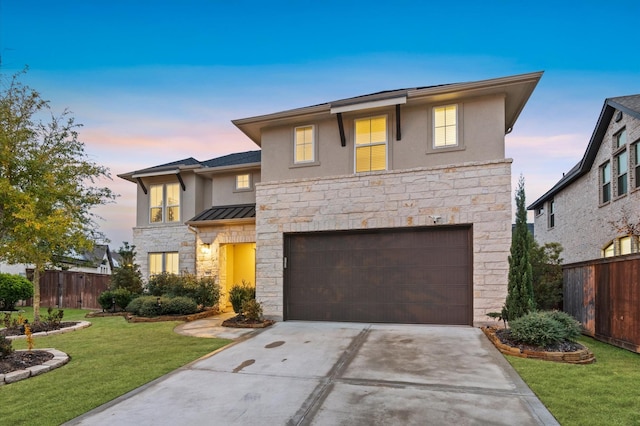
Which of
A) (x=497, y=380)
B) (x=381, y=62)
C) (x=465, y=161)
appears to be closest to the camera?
(x=497, y=380)

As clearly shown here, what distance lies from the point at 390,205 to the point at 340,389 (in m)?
5.51

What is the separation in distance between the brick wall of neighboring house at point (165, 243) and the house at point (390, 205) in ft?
16.8

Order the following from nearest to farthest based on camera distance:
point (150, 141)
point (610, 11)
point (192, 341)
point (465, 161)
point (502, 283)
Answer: point (192, 341) < point (502, 283) < point (465, 161) < point (610, 11) < point (150, 141)

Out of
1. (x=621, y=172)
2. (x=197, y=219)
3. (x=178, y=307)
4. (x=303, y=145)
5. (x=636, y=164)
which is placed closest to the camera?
(x=303, y=145)

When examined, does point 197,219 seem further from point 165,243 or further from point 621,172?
point 621,172

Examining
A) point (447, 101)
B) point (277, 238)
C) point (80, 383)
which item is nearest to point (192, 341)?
point (80, 383)

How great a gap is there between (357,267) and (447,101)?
4.83 meters

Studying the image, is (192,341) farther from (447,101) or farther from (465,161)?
(447,101)

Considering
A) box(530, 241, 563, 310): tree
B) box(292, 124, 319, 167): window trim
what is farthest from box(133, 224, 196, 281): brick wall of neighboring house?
box(530, 241, 563, 310): tree

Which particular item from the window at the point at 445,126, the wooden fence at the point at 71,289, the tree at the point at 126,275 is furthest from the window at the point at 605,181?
the wooden fence at the point at 71,289

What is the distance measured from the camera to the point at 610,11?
11453 mm

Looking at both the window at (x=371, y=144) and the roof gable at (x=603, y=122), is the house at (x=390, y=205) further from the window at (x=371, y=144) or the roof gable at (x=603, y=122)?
the roof gable at (x=603, y=122)

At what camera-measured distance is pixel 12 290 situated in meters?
14.4

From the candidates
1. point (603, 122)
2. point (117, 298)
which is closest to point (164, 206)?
point (117, 298)
